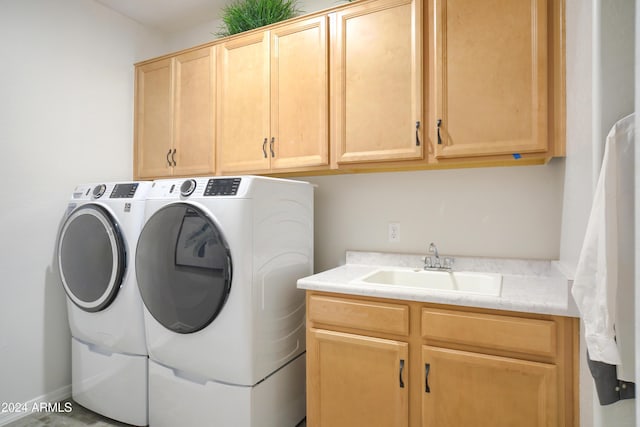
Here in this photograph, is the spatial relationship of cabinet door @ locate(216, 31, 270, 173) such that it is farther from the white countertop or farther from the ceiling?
the white countertop

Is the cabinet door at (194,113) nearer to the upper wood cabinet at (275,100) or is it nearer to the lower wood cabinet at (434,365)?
the upper wood cabinet at (275,100)

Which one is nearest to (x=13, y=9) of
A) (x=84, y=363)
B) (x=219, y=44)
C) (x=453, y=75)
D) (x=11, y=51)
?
(x=11, y=51)

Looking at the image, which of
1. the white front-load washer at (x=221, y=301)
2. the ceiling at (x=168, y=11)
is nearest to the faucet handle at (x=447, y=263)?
the white front-load washer at (x=221, y=301)

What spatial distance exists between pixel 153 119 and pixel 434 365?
2483 millimetres

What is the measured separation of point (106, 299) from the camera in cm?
203

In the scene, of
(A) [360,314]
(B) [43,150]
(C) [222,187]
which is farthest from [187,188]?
(B) [43,150]

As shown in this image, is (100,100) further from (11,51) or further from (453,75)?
(453,75)

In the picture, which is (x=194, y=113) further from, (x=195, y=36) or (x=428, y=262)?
(x=428, y=262)

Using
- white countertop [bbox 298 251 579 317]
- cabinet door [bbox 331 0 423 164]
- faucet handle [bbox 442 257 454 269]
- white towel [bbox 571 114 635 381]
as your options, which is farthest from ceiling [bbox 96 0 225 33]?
white towel [bbox 571 114 635 381]

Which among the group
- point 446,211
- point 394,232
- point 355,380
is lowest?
point 355,380

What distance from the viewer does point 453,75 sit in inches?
66.7

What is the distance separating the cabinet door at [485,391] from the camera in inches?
50.8

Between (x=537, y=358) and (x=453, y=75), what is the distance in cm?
127

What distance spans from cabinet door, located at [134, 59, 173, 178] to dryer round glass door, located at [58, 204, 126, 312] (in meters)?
0.62
